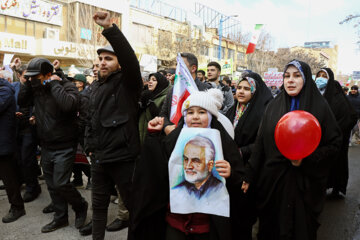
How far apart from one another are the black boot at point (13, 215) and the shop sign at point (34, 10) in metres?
19.3

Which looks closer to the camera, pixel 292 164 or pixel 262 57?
pixel 292 164

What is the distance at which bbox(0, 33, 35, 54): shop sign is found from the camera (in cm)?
1903

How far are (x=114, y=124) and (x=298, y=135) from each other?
163 centimetres

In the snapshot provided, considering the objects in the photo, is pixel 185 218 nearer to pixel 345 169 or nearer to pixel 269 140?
pixel 269 140

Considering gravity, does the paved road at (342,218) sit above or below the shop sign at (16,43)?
below

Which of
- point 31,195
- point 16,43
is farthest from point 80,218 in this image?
point 16,43

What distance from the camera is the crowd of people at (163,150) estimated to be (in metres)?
2.09

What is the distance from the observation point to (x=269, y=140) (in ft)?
9.28

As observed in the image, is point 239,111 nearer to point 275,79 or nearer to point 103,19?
point 103,19

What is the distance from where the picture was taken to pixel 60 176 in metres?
3.58

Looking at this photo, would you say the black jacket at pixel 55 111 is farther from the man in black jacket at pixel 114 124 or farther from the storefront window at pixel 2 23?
the storefront window at pixel 2 23

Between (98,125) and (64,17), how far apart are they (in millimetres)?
22539

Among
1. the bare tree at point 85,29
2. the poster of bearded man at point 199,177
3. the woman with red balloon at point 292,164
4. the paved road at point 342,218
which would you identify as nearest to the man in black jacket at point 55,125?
the poster of bearded man at point 199,177

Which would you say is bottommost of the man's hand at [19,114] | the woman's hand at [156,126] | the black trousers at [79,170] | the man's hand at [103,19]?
the black trousers at [79,170]
